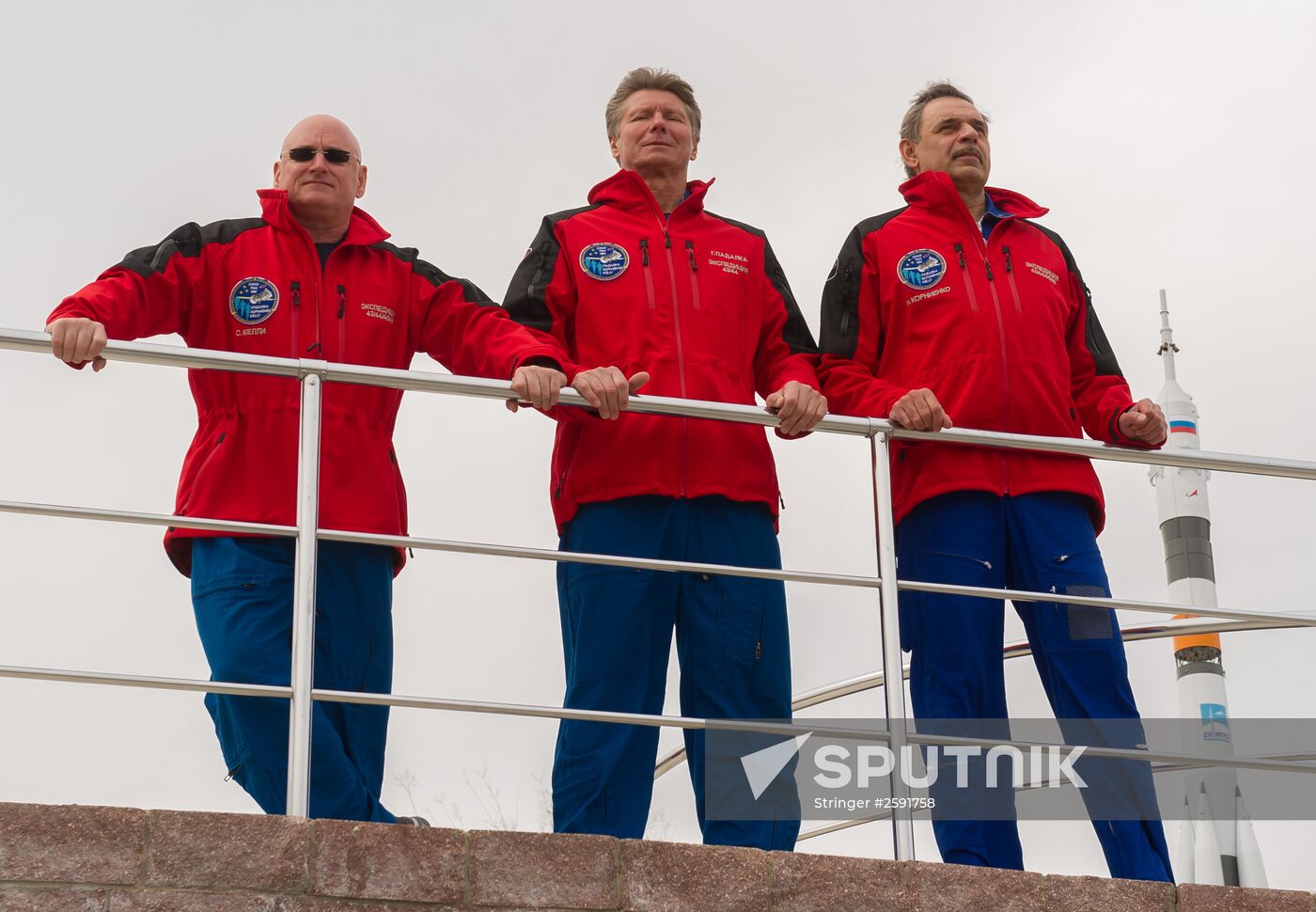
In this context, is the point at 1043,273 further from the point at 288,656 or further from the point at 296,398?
the point at 288,656

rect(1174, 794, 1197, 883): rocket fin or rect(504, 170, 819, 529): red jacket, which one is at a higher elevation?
rect(504, 170, 819, 529): red jacket

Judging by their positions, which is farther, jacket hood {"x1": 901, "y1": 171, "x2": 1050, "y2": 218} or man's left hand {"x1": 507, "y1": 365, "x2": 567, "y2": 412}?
jacket hood {"x1": 901, "y1": 171, "x2": 1050, "y2": 218}

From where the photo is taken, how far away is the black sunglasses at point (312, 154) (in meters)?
5.05

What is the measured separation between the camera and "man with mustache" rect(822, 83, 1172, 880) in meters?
4.68

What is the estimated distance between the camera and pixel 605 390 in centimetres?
439

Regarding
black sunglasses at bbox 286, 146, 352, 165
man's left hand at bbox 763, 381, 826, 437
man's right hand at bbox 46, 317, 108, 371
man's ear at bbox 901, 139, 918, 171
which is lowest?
man's left hand at bbox 763, 381, 826, 437

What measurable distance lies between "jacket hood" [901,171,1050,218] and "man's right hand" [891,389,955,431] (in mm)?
909

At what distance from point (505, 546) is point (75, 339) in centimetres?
107

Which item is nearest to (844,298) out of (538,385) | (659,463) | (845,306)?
(845,306)

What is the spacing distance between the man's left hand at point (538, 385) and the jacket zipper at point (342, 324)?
624 mm

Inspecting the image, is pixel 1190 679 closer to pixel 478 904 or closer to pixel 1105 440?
pixel 1105 440

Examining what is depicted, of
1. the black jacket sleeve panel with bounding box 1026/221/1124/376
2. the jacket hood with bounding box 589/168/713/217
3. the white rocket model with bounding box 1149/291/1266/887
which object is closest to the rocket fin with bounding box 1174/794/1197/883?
the white rocket model with bounding box 1149/291/1266/887

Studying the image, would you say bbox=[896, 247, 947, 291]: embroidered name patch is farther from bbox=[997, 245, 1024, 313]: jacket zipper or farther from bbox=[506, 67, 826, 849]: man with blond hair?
bbox=[506, 67, 826, 849]: man with blond hair

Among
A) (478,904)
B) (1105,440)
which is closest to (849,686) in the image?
(1105,440)
